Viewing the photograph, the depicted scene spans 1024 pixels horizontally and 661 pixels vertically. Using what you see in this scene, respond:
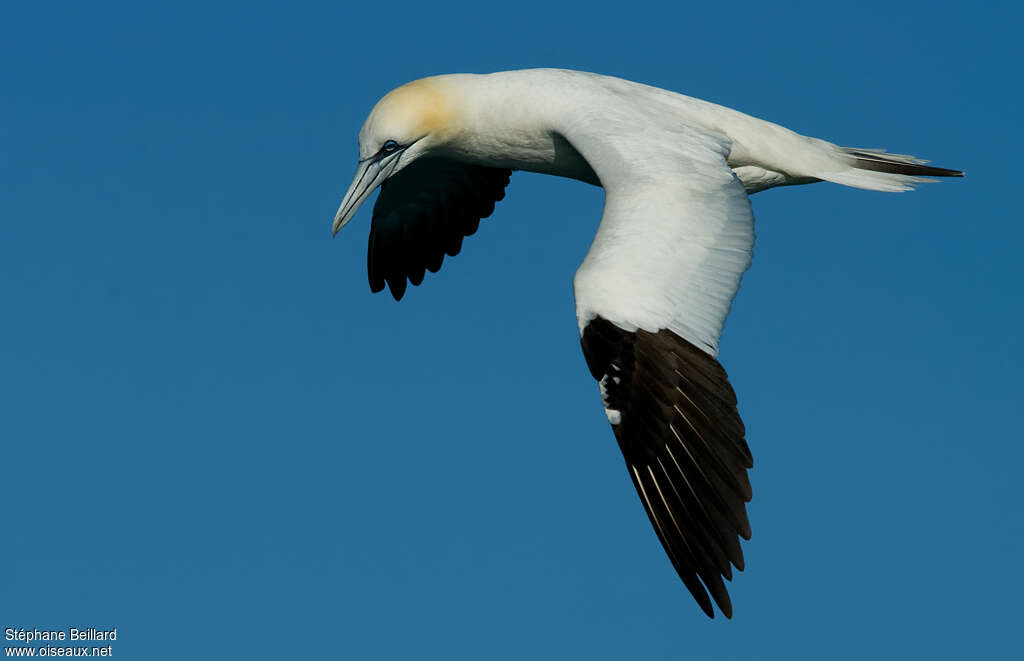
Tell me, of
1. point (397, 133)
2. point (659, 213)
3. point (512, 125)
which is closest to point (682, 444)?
point (659, 213)

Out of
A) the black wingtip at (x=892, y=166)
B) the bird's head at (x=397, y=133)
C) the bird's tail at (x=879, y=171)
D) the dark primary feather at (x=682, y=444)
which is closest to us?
the dark primary feather at (x=682, y=444)

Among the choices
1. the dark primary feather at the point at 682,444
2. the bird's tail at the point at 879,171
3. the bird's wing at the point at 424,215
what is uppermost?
the bird's wing at the point at 424,215

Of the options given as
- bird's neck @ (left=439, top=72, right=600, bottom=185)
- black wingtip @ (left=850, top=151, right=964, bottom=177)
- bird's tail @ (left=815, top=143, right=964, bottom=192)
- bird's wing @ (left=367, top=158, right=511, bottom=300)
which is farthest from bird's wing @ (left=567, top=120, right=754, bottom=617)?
bird's wing @ (left=367, top=158, right=511, bottom=300)

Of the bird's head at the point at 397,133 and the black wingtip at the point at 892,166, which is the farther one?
the black wingtip at the point at 892,166

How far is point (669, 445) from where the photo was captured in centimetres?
883

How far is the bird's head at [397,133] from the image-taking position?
440 inches

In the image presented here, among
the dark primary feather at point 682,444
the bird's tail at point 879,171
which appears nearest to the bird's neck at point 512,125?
the bird's tail at point 879,171

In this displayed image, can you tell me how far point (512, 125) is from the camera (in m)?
11.1

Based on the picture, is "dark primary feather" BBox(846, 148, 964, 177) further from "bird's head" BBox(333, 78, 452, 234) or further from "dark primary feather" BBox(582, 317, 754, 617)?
"dark primary feather" BBox(582, 317, 754, 617)

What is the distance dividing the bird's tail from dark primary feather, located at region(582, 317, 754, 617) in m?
3.49

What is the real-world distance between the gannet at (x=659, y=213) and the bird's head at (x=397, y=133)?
0.01 metres

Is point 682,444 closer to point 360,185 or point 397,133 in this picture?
point 397,133

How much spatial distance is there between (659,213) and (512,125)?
81.9 inches

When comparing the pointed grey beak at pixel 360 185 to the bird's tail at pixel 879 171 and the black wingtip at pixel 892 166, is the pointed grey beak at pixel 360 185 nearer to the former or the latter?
the bird's tail at pixel 879 171
